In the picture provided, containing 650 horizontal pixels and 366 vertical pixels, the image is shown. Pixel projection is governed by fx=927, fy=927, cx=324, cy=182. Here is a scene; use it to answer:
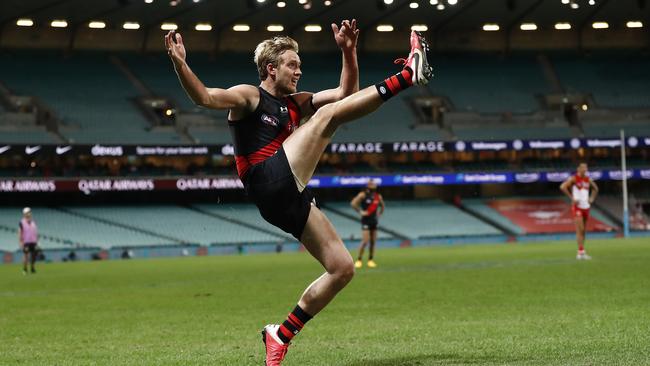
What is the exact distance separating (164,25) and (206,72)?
433 centimetres

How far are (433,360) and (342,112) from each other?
2.16 meters

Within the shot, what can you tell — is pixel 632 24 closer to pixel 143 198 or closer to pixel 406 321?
pixel 143 198

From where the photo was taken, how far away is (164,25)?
57.6 metres

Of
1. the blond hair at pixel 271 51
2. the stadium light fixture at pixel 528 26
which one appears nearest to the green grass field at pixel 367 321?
the blond hair at pixel 271 51

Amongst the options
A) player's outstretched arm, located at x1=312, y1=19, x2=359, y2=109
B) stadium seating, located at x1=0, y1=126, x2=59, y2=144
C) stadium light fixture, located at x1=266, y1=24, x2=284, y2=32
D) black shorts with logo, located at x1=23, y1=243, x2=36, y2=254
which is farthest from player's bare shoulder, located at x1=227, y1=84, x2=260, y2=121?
stadium light fixture, located at x1=266, y1=24, x2=284, y2=32

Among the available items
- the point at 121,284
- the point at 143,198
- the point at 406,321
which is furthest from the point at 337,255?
the point at 143,198

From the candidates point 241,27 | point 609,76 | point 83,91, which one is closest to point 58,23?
point 83,91

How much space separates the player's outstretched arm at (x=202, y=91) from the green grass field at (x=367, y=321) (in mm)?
2264

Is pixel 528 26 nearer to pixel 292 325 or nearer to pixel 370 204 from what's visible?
pixel 370 204

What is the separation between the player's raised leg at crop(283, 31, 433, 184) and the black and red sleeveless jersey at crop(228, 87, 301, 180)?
0.18 m

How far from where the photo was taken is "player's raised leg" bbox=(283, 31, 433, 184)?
6.94 m

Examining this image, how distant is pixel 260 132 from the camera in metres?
7.36

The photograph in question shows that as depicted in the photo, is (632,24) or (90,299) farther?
(632,24)

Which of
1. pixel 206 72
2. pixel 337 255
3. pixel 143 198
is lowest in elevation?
pixel 143 198
